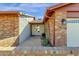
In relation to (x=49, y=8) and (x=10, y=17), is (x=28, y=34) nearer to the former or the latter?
(x=10, y=17)

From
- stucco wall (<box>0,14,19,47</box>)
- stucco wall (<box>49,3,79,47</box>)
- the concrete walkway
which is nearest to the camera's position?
stucco wall (<box>49,3,79,47</box>)

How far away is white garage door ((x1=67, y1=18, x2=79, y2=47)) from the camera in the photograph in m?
8.27

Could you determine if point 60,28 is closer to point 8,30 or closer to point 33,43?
point 33,43

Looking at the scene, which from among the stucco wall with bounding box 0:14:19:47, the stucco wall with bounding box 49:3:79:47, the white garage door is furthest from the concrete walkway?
the white garage door

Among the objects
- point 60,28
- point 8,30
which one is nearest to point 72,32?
point 60,28

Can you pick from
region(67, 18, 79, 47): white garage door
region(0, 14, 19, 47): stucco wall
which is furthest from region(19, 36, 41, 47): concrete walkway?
region(67, 18, 79, 47): white garage door

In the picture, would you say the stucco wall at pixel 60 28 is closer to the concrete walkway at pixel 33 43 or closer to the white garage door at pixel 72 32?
the white garage door at pixel 72 32

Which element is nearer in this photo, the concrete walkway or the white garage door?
the white garage door

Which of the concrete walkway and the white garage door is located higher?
the white garage door

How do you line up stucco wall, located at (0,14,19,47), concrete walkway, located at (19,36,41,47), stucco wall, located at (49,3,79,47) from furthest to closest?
stucco wall, located at (0,14,19,47)
concrete walkway, located at (19,36,41,47)
stucco wall, located at (49,3,79,47)

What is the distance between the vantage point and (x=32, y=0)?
2.13 meters

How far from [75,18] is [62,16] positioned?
633mm

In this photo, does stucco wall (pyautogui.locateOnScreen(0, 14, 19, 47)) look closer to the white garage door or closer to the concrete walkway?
the concrete walkway

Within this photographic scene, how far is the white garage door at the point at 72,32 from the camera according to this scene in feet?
27.1
